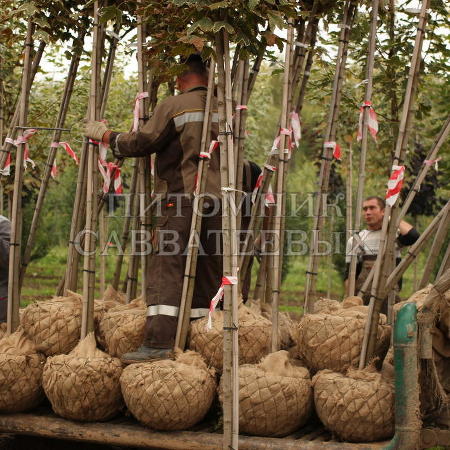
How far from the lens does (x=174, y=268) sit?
3486 mm

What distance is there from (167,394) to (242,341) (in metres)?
0.44

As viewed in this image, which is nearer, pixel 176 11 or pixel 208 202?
pixel 176 11

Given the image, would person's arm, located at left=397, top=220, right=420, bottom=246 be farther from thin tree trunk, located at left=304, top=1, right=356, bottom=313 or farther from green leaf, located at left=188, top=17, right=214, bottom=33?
green leaf, located at left=188, top=17, right=214, bottom=33

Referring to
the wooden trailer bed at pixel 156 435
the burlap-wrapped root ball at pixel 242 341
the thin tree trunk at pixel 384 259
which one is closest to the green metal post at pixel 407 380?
the wooden trailer bed at pixel 156 435

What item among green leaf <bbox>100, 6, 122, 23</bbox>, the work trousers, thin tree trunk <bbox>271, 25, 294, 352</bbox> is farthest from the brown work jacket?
green leaf <bbox>100, 6, 122, 23</bbox>

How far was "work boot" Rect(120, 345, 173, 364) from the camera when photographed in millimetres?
3223

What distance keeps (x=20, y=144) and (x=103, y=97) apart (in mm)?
617

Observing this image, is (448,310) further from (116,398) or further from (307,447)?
(116,398)

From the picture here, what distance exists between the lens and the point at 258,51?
277 cm

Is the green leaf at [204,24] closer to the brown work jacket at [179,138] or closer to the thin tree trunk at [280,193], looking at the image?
the thin tree trunk at [280,193]

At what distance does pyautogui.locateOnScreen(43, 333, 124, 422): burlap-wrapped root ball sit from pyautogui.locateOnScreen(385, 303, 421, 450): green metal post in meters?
1.22

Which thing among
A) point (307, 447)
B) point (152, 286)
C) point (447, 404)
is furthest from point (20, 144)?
point (447, 404)

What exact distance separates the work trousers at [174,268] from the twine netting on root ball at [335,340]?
2.00ft

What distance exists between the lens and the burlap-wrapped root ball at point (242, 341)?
3.25m
